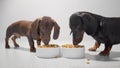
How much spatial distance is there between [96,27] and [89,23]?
0.04 meters

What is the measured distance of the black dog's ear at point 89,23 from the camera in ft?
3.70

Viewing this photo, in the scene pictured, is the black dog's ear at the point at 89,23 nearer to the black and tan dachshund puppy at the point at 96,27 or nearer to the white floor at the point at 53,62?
the black and tan dachshund puppy at the point at 96,27

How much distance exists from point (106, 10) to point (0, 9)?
2.94ft

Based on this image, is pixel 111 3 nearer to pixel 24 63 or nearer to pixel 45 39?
pixel 45 39

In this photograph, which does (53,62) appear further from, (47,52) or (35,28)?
(35,28)

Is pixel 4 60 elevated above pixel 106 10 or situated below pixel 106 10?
below

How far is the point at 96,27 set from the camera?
3.73 feet

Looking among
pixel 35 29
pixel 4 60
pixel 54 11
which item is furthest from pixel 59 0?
pixel 4 60

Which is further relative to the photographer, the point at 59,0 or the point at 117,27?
the point at 59,0

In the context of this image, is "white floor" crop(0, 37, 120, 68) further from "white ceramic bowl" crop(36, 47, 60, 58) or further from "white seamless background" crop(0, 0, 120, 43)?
"white seamless background" crop(0, 0, 120, 43)

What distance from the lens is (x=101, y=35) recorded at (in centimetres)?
115

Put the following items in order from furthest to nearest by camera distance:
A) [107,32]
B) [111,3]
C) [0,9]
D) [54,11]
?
[0,9]
[54,11]
[111,3]
[107,32]

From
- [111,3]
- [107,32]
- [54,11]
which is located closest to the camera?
[107,32]

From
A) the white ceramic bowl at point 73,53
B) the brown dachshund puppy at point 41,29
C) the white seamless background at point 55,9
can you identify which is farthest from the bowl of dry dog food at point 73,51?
the white seamless background at point 55,9
